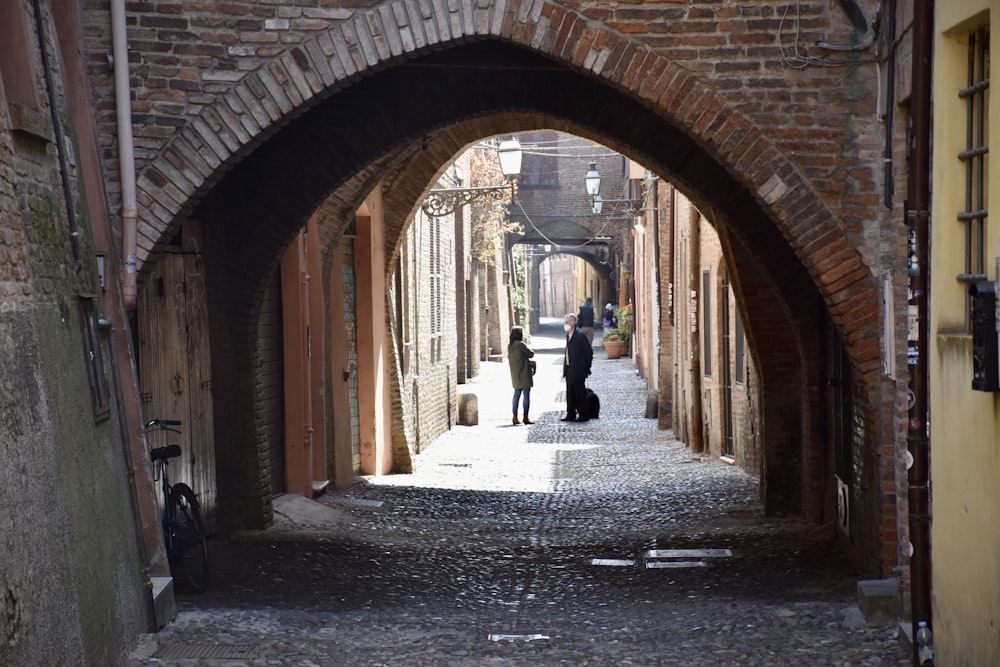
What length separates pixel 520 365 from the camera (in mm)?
20438

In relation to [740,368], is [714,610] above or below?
below

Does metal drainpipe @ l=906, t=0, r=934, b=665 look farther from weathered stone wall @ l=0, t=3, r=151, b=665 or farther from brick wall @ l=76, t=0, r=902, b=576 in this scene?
weathered stone wall @ l=0, t=3, r=151, b=665

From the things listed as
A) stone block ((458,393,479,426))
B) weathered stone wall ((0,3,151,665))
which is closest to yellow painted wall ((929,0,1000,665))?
weathered stone wall ((0,3,151,665))

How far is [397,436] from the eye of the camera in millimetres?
14820

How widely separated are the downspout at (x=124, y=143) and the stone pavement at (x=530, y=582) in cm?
194

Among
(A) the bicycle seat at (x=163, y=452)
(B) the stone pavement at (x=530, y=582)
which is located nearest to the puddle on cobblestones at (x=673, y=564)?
(B) the stone pavement at (x=530, y=582)

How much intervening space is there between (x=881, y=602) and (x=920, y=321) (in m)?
1.79

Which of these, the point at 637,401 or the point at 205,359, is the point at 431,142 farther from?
the point at 637,401

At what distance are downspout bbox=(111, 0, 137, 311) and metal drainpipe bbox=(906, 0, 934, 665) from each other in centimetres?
402

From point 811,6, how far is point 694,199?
3732mm

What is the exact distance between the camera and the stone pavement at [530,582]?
6512 mm

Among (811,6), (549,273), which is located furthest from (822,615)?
(549,273)

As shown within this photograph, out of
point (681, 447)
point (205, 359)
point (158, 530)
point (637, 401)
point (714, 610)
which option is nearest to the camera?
point (158, 530)

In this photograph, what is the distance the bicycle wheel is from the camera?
770 centimetres
